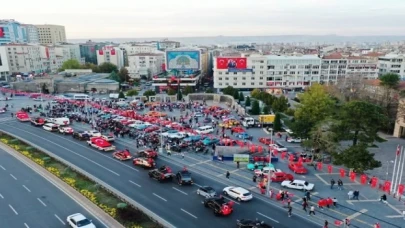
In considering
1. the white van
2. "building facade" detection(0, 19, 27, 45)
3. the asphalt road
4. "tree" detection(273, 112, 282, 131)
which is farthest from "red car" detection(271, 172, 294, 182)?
"building facade" detection(0, 19, 27, 45)

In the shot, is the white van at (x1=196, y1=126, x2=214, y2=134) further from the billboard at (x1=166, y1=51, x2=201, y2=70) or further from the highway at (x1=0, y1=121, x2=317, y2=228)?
the billboard at (x1=166, y1=51, x2=201, y2=70)

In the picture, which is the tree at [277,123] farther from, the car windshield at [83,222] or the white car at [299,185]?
the car windshield at [83,222]

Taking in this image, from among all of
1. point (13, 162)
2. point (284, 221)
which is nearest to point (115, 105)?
point (13, 162)

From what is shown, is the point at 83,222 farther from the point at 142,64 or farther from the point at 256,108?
the point at 142,64

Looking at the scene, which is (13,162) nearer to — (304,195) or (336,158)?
(304,195)

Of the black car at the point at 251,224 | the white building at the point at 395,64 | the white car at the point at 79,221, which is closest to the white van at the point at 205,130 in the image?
the black car at the point at 251,224
